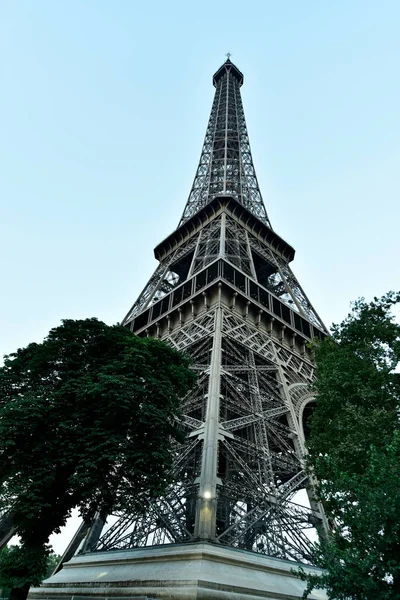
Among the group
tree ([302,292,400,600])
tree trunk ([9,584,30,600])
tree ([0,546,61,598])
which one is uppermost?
tree ([302,292,400,600])

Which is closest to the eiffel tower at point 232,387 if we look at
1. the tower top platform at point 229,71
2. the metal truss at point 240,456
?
the metal truss at point 240,456

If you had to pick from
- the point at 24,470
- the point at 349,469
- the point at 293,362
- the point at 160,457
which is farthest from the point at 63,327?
the point at 293,362

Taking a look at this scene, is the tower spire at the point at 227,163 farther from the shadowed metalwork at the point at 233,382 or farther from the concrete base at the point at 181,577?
the concrete base at the point at 181,577

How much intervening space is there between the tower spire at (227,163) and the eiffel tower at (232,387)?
471 millimetres

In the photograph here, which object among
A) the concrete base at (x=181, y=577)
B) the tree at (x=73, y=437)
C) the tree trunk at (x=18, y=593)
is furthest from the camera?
the tree at (x=73, y=437)

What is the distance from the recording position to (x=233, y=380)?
59.0 feet

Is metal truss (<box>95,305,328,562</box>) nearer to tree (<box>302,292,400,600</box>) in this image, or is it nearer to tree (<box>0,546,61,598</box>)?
tree (<box>302,292,400,600</box>)

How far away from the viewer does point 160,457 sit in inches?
435

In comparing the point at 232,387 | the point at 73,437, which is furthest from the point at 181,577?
the point at 232,387

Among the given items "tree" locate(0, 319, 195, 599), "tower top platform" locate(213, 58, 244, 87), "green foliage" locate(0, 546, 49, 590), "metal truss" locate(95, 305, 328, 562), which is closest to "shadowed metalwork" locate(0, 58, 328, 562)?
"metal truss" locate(95, 305, 328, 562)

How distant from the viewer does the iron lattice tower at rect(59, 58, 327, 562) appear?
12.4m

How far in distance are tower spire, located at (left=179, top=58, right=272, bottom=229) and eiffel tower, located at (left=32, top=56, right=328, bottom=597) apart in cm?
47

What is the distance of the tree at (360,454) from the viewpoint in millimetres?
7277

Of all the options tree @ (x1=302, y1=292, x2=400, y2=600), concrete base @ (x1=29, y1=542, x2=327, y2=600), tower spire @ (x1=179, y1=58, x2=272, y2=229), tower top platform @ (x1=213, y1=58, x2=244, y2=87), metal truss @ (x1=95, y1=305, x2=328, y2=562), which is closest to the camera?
tree @ (x1=302, y1=292, x2=400, y2=600)
